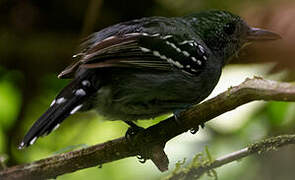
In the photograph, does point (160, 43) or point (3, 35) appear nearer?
point (160, 43)

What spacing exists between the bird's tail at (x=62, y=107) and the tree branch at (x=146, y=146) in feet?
0.70

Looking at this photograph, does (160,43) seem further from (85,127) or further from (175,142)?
(85,127)

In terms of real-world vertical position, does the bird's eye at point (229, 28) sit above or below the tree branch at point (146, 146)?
above

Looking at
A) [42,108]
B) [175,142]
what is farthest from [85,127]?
[175,142]

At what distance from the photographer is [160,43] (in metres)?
3.26

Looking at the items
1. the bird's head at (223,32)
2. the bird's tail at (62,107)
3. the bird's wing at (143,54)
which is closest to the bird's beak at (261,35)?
Answer: the bird's head at (223,32)

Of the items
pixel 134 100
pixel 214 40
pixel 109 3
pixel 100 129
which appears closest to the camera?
pixel 134 100

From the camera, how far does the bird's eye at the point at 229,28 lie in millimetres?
3775

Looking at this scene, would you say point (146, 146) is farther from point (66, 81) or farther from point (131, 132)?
point (66, 81)

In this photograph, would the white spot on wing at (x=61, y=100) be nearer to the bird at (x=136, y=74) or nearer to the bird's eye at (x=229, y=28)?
the bird at (x=136, y=74)

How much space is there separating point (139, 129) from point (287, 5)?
65.7 inches

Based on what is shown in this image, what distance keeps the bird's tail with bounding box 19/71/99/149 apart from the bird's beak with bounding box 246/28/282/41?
1428mm

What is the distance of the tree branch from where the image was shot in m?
2.55

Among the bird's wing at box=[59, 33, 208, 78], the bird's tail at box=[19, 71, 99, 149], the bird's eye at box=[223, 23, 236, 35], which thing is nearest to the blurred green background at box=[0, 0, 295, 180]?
the bird's eye at box=[223, 23, 236, 35]
